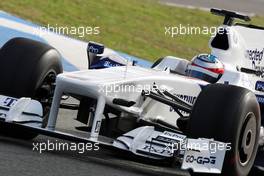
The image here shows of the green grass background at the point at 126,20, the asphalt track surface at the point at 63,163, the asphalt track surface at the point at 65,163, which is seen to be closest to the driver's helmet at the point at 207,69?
the asphalt track surface at the point at 65,163

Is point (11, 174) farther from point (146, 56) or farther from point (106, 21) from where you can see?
point (106, 21)

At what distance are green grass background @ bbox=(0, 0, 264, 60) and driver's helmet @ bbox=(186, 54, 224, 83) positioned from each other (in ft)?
26.6

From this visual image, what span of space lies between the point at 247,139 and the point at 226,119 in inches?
16.0

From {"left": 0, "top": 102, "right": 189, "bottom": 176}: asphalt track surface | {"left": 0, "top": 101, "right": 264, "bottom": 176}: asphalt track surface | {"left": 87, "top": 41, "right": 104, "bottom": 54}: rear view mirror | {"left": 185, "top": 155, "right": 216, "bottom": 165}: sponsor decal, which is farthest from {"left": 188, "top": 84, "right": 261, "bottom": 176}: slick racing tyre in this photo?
{"left": 87, "top": 41, "right": 104, "bottom": 54}: rear view mirror

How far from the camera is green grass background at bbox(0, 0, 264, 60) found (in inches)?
671

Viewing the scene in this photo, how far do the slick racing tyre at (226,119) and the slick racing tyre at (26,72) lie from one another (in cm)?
158

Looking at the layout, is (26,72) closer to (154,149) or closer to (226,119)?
(154,149)

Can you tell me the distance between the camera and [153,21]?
20.8 m

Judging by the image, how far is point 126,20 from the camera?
19.5m

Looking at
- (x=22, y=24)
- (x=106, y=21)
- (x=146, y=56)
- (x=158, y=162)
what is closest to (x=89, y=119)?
(x=158, y=162)

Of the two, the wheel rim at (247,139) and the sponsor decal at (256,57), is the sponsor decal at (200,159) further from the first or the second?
the sponsor decal at (256,57)

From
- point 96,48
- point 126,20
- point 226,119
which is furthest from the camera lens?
point 126,20

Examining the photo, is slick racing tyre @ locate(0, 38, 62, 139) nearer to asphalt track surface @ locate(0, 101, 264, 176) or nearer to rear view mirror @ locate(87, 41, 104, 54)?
asphalt track surface @ locate(0, 101, 264, 176)

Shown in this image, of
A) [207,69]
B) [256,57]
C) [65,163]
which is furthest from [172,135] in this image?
[256,57]
